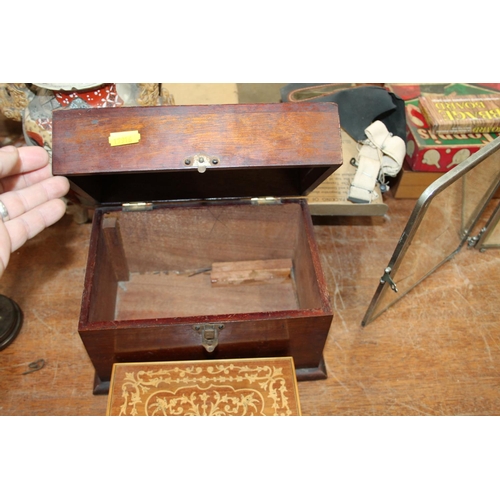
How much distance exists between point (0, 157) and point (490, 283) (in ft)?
4.96

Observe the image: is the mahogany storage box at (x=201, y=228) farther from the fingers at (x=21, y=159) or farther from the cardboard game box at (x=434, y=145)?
the cardboard game box at (x=434, y=145)

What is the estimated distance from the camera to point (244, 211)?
1435 millimetres

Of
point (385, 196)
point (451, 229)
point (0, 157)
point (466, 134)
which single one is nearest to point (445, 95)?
point (466, 134)

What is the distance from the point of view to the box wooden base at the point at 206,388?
1.21 meters

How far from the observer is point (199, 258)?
1593 millimetres

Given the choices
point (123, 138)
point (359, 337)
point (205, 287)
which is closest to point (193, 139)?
point (123, 138)

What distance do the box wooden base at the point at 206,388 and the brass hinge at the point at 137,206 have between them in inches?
16.9

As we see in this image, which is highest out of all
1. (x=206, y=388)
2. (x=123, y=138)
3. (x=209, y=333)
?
(x=123, y=138)

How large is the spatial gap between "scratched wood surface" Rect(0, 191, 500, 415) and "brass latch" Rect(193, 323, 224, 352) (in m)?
0.35

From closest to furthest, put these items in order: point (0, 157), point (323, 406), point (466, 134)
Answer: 1. point (0, 157)
2. point (323, 406)
3. point (466, 134)

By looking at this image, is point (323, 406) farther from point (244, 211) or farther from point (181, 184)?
point (181, 184)

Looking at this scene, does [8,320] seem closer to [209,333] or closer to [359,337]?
[209,333]

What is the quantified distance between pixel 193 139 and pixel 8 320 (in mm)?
807

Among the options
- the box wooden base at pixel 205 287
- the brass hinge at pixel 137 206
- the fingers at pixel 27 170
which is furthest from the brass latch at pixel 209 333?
the fingers at pixel 27 170
